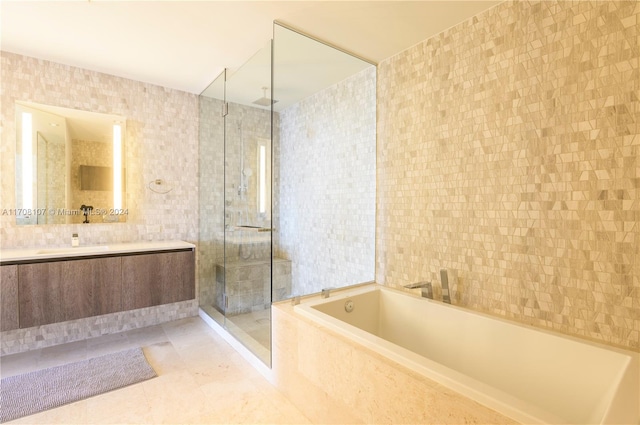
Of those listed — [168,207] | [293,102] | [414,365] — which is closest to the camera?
[414,365]

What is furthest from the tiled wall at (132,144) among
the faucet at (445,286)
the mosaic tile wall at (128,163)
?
the faucet at (445,286)

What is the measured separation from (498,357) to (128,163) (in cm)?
345

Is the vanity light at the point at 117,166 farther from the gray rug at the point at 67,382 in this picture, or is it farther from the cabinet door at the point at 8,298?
the gray rug at the point at 67,382

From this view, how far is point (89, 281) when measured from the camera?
98.7 inches

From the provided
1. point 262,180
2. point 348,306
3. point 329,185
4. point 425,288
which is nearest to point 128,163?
point 262,180

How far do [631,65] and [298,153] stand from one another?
2.13 m

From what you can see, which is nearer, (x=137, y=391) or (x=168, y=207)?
(x=137, y=391)

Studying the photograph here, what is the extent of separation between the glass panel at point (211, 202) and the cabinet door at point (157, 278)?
12.0 inches

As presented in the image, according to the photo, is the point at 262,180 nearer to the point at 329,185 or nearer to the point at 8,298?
the point at 329,185

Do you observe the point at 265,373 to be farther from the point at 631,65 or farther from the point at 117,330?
the point at 631,65

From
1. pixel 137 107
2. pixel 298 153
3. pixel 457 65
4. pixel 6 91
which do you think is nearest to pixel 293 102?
pixel 298 153

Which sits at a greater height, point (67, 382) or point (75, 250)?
point (75, 250)

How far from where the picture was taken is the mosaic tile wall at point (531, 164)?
4.69ft

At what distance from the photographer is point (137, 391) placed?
207cm
